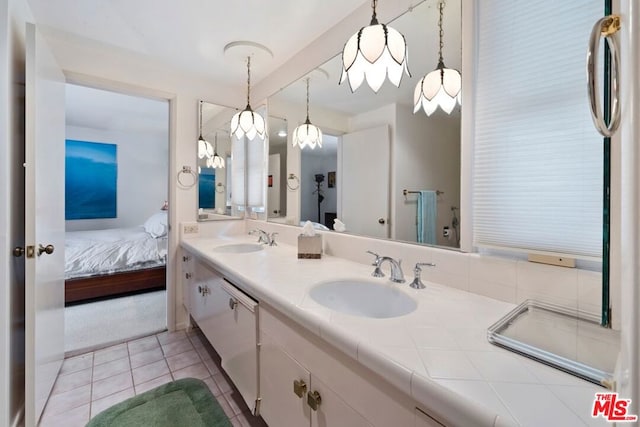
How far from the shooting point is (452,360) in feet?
1.97

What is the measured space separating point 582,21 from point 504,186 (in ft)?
1.70

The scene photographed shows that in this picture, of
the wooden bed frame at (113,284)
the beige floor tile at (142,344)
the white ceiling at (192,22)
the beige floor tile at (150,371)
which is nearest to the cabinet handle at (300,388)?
the beige floor tile at (150,371)

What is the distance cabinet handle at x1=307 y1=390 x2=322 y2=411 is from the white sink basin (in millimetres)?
328

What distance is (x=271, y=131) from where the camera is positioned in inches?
94.5

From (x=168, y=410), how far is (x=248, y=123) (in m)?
2.01

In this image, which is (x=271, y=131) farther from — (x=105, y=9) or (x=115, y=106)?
(x=115, y=106)

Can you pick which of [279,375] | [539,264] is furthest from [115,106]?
[539,264]

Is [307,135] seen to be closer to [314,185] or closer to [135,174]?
[314,185]

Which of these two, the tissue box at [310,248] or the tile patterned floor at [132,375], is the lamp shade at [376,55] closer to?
the tissue box at [310,248]

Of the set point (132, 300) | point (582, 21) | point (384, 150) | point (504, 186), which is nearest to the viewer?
point (582, 21)

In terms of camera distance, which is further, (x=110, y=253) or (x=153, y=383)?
(x=110, y=253)

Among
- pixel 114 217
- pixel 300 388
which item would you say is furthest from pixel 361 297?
pixel 114 217

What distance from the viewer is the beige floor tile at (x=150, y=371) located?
1734mm

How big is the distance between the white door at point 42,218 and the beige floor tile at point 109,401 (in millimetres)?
232
